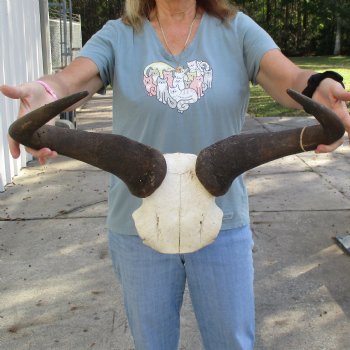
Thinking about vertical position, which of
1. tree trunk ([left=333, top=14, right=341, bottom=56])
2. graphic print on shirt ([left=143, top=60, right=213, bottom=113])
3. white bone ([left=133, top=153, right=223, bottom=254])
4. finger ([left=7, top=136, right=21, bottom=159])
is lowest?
tree trunk ([left=333, top=14, right=341, bottom=56])

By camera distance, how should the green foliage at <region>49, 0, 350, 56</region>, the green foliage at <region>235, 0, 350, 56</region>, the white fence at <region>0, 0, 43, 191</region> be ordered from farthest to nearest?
the green foliage at <region>235, 0, 350, 56</region> → the green foliage at <region>49, 0, 350, 56</region> → the white fence at <region>0, 0, 43, 191</region>

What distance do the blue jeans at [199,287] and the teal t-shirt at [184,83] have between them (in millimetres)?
101

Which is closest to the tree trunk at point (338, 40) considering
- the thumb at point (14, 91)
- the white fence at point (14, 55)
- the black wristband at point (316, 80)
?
the white fence at point (14, 55)

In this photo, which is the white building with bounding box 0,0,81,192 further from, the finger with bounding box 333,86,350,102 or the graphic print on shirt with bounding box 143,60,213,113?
the finger with bounding box 333,86,350,102

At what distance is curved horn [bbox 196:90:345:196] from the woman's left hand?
Answer: 0.14 ft

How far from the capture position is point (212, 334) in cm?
230

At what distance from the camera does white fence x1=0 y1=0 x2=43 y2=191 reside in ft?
22.0

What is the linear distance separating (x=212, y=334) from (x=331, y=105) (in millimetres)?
1116

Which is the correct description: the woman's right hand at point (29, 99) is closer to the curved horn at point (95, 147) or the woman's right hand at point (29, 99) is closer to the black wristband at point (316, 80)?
the curved horn at point (95, 147)

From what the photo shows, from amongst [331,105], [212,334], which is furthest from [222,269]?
[331,105]

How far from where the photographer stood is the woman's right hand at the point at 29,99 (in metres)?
1.77

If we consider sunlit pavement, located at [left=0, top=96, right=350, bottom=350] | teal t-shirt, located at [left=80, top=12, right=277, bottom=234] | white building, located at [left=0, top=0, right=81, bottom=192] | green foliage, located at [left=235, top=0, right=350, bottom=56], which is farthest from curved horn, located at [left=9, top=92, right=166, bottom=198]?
green foliage, located at [left=235, top=0, right=350, bottom=56]

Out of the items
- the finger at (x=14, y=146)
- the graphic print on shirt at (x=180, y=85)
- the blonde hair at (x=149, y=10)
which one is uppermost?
the blonde hair at (x=149, y=10)

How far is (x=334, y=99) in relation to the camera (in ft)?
5.86
